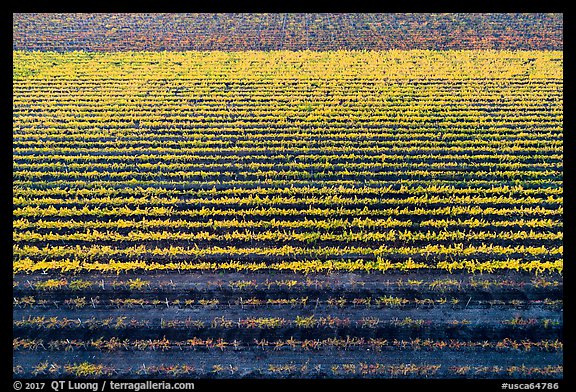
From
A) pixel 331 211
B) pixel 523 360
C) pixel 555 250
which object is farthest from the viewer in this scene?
pixel 331 211

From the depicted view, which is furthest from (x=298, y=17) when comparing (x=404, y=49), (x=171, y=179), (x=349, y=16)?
(x=171, y=179)

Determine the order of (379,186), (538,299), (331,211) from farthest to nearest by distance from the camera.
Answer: (379,186), (331,211), (538,299)

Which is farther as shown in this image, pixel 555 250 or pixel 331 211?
pixel 331 211

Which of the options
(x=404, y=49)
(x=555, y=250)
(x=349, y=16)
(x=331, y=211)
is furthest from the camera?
(x=349, y=16)

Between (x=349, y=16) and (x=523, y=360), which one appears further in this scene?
(x=349, y=16)

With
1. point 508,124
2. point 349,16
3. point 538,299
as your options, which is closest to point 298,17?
point 349,16

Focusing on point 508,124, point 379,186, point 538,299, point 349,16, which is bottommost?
point 538,299

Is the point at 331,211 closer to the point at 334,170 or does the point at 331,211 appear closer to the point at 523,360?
the point at 334,170

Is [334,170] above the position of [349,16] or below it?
below

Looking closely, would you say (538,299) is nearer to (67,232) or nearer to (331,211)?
(331,211)
